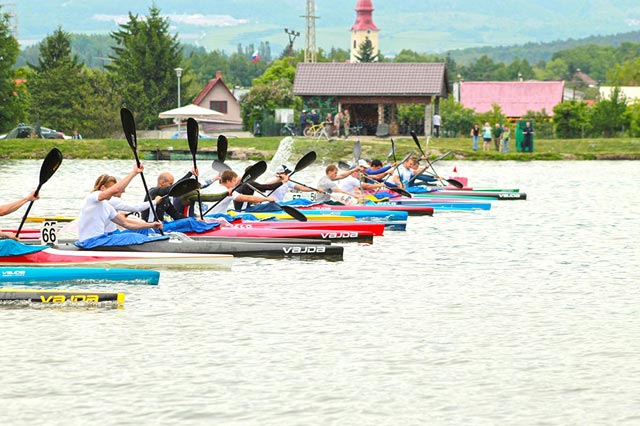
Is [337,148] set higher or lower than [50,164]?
lower

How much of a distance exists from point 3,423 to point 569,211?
24.3m

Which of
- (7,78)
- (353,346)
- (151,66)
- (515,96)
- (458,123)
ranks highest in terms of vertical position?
(151,66)

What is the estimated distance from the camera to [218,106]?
105m

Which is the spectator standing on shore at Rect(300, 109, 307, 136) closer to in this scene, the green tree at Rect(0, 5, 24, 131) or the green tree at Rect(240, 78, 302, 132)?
the green tree at Rect(240, 78, 302, 132)

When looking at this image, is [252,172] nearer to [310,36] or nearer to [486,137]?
[486,137]

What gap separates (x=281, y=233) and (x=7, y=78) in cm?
5359

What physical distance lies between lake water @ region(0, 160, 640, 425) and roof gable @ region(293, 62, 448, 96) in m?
46.7

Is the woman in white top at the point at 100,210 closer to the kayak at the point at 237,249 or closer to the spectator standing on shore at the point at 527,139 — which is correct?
the kayak at the point at 237,249

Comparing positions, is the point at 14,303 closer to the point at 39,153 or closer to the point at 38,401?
the point at 38,401

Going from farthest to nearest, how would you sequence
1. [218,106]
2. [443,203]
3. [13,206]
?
1. [218,106]
2. [443,203]
3. [13,206]

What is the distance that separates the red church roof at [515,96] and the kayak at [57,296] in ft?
345

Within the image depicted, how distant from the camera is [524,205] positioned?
3478cm

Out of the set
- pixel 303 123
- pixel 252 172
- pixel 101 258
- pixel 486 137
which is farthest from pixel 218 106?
pixel 101 258

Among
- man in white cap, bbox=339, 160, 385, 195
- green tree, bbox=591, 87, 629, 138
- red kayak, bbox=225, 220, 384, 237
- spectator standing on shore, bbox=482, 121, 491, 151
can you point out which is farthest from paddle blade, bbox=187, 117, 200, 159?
green tree, bbox=591, 87, 629, 138
